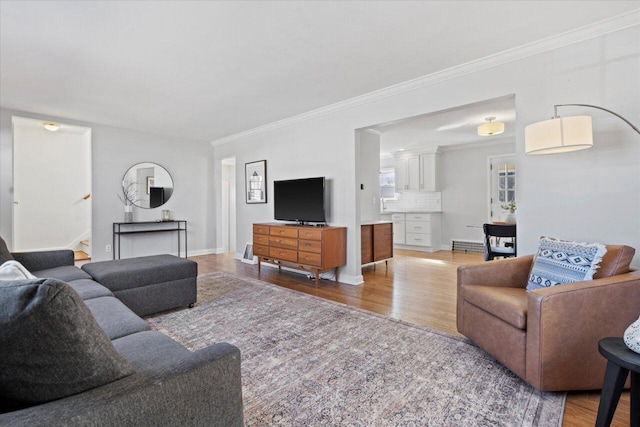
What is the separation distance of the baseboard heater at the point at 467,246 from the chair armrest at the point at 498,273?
15.2ft

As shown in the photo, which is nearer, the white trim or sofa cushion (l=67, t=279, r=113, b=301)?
sofa cushion (l=67, t=279, r=113, b=301)

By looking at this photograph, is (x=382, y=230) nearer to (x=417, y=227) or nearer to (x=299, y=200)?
(x=299, y=200)

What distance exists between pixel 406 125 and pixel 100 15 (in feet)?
13.9

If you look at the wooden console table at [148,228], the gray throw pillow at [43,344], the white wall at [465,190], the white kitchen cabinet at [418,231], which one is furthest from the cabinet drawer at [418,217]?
the gray throw pillow at [43,344]

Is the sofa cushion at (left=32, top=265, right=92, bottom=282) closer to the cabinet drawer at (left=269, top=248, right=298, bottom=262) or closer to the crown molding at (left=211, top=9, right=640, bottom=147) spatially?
the cabinet drawer at (left=269, top=248, right=298, bottom=262)

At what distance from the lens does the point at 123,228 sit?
545cm

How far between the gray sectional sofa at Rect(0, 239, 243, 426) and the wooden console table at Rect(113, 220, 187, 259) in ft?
17.1

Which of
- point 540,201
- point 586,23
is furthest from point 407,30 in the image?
point 540,201

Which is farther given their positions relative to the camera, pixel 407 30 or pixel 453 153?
pixel 453 153

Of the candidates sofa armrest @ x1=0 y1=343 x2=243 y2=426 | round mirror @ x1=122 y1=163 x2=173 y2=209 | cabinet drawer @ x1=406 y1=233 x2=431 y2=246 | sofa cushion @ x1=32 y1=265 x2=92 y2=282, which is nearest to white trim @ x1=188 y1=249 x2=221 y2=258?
round mirror @ x1=122 y1=163 x2=173 y2=209

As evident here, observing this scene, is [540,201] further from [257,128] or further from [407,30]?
[257,128]

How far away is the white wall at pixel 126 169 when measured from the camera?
169 inches

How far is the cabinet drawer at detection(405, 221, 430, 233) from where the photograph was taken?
271 inches

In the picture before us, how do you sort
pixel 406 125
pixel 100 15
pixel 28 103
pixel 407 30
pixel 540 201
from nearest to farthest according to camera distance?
pixel 100 15 → pixel 407 30 → pixel 540 201 → pixel 28 103 → pixel 406 125
